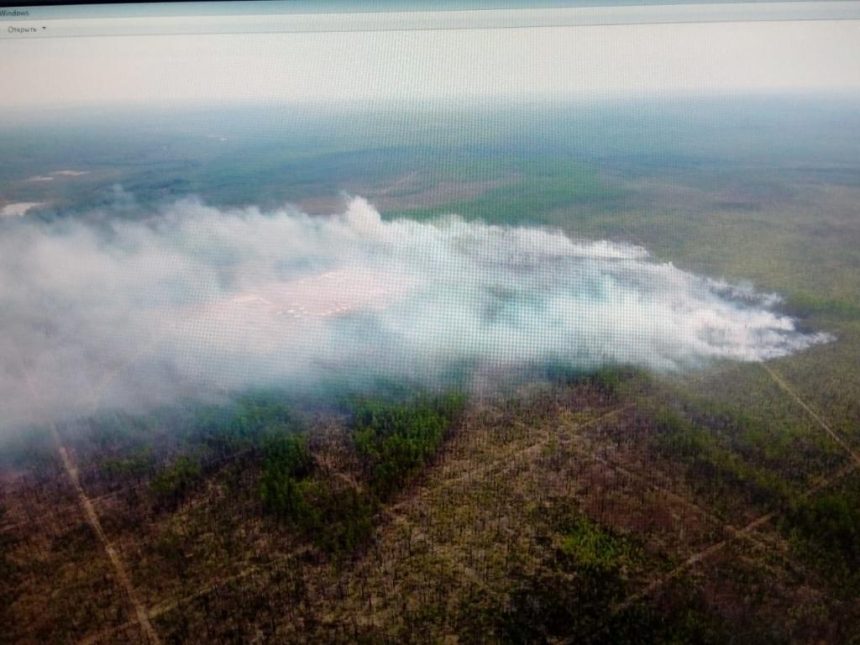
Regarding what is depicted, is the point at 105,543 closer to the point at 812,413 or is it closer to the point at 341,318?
the point at 341,318

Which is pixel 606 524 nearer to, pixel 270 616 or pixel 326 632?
pixel 326 632

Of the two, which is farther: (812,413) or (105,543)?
(812,413)

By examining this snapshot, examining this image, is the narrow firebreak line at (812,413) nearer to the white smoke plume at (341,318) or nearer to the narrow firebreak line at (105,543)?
the white smoke plume at (341,318)

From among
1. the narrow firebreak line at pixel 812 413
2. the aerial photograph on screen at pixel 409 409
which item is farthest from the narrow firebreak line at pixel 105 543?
the narrow firebreak line at pixel 812 413

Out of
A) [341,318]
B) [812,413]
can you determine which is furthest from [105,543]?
[812,413]

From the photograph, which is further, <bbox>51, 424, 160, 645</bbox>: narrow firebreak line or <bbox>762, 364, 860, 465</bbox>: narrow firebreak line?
<bbox>762, 364, 860, 465</bbox>: narrow firebreak line

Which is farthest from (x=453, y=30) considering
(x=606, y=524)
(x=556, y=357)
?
(x=606, y=524)

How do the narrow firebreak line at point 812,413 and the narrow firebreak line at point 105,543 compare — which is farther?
the narrow firebreak line at point 812,413

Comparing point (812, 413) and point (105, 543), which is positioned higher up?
point (812, 413)

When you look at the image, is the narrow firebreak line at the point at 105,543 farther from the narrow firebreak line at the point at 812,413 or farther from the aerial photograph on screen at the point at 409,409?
the narrow firebreak line at the point at 812,413

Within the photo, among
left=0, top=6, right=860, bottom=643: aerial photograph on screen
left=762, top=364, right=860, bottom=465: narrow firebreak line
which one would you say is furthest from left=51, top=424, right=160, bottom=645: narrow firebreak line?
left=762, top=364, right=860, bottom=465: narrow firebreak line

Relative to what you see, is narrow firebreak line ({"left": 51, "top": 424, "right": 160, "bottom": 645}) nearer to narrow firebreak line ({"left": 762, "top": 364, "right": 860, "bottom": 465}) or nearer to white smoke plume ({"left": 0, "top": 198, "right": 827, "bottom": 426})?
white smoke plume ({"left": 0, "top": 198, "right": 827, "bottom": 426})
